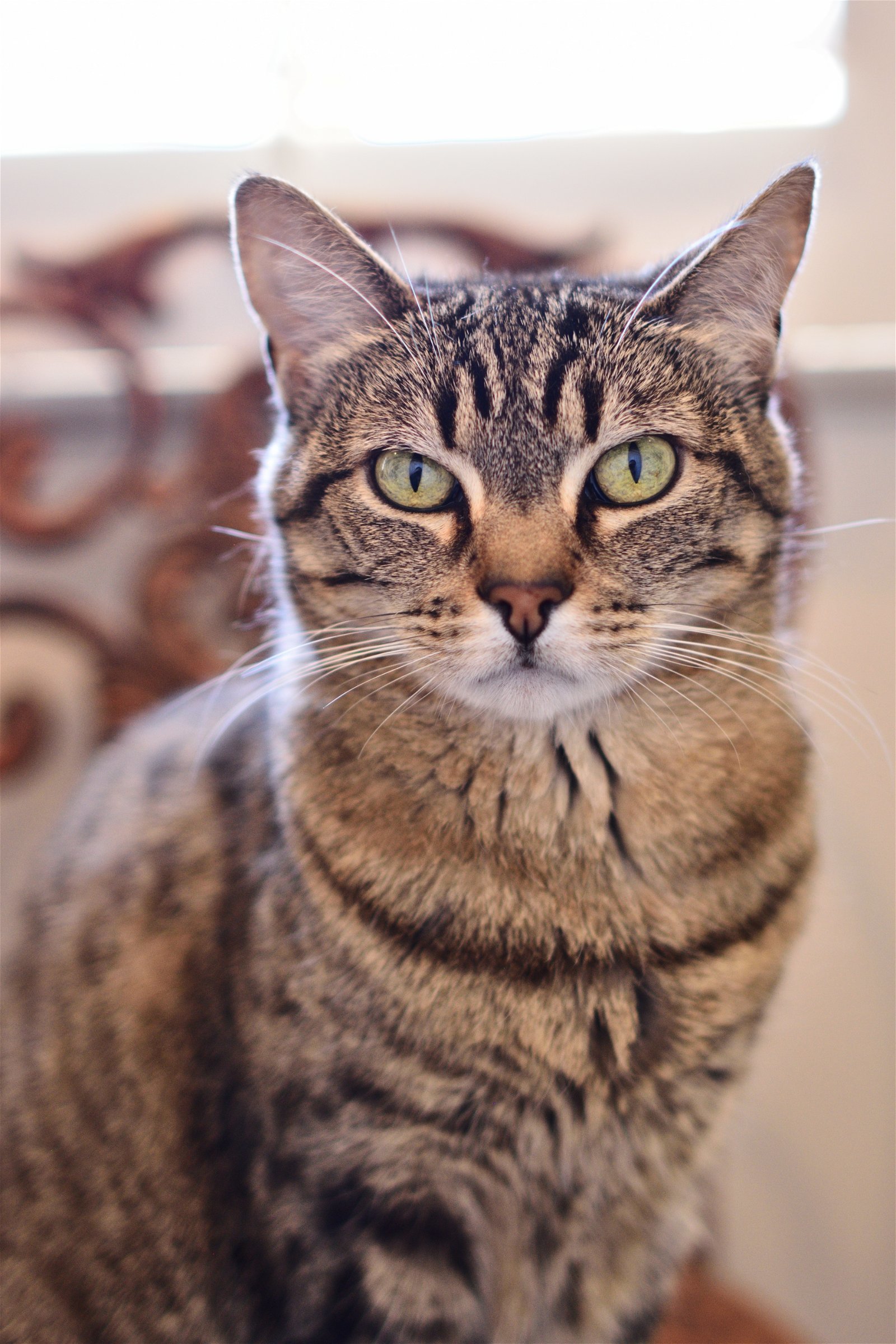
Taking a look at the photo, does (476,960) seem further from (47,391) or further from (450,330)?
(47,391)

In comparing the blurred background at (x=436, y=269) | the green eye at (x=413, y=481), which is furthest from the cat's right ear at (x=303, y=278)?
the blurred background at (x=436, y=269)

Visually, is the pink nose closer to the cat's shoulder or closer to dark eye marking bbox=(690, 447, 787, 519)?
dark eye marking bbox=(690, 447, 787, 519)

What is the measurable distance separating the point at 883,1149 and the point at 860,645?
1.92 feet

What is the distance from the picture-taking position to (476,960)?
59cm

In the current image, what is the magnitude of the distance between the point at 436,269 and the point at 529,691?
63 centimetres

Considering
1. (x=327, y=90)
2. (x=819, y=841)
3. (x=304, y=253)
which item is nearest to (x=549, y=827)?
(x=819, y=841)

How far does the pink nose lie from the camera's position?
0.51m

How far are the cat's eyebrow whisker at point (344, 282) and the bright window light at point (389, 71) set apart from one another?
2.20 feet

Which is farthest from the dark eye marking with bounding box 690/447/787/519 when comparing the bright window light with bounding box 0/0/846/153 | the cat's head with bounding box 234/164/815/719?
the bright window light with bounding box 0/0/846/153

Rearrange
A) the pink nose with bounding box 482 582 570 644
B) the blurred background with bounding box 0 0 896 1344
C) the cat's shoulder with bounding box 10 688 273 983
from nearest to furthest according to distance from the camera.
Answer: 1. the pink nose with bounding box 482 582 570 644
2. the cat's shoulder with bounding box 10 688 273 983
3. the blurred background with bounding box 0 0 896 1344

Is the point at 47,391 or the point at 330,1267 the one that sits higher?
the point at 47,391

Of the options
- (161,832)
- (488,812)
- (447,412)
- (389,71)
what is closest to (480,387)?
(447,412)

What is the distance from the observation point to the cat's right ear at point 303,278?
579 mm

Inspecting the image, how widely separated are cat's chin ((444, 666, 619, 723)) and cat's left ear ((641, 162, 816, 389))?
9.0 inches
